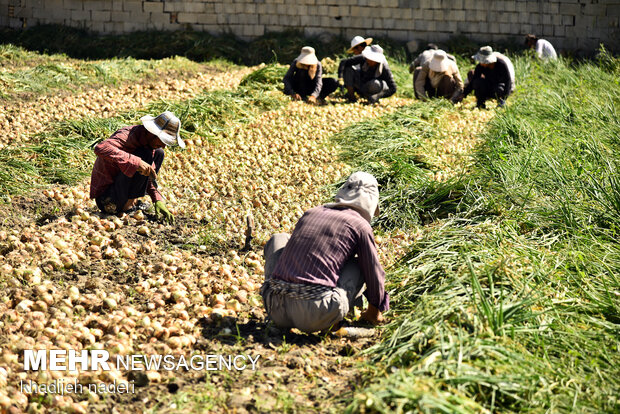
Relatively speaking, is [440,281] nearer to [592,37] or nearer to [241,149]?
[241,149]

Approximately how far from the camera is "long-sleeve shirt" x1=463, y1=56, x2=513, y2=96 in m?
7.88

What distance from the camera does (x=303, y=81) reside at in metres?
7.88

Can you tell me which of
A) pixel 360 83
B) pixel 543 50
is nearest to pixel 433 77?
pixel 360 83

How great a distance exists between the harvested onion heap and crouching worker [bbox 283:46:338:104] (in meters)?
1.44

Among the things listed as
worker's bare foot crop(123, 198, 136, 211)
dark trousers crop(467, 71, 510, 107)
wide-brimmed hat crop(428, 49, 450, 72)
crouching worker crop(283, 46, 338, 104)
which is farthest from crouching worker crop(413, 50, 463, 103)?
worker's bare foot crop(123, 198, 136, 211)

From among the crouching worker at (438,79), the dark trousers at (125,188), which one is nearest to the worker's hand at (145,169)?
the dark trousers at (125,188)

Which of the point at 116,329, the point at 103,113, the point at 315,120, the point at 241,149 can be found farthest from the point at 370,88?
the point at 116,329

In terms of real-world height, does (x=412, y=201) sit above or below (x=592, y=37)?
below

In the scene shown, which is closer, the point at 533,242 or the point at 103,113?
the point at 533,242

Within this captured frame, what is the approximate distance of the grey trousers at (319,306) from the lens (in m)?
2.94

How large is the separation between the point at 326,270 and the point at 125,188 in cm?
208

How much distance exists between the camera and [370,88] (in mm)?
7992

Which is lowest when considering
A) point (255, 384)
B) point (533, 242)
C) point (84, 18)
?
point (255, 384)

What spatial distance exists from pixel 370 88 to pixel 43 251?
5.13m
